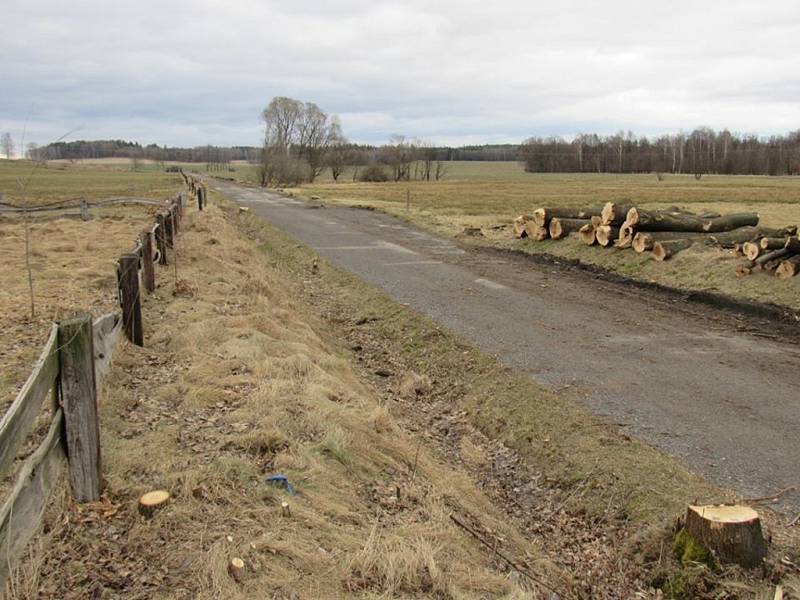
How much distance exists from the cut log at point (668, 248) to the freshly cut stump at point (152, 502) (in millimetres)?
11799

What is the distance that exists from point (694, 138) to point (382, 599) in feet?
531

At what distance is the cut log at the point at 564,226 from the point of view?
16656 millimetres

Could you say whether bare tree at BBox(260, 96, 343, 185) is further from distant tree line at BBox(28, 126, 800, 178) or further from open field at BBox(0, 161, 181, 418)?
open field at BBox(0, 161, 181, 418)

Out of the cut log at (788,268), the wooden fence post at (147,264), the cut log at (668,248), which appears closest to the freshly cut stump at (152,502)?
the wooden fence post at (147,264)

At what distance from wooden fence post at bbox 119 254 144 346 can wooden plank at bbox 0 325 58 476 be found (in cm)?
336

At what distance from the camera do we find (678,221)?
1455 cm

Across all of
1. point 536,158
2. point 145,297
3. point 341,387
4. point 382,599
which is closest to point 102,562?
point 382,599

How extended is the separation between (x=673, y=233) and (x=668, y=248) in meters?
1.13

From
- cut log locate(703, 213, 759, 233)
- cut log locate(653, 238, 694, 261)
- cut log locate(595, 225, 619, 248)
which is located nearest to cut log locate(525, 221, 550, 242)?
cut log locate(595, 225, 619, 248)

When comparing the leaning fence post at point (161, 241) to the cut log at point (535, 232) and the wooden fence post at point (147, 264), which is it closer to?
the wooden fence post at point (147, 264)

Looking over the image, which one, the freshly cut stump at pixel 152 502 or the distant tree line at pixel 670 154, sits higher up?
the distant tree line at pixel 670 154

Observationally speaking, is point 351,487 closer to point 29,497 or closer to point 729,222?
point 29,497

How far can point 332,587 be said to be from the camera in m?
3.01

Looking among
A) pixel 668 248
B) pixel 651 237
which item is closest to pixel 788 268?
pixel 668 248
